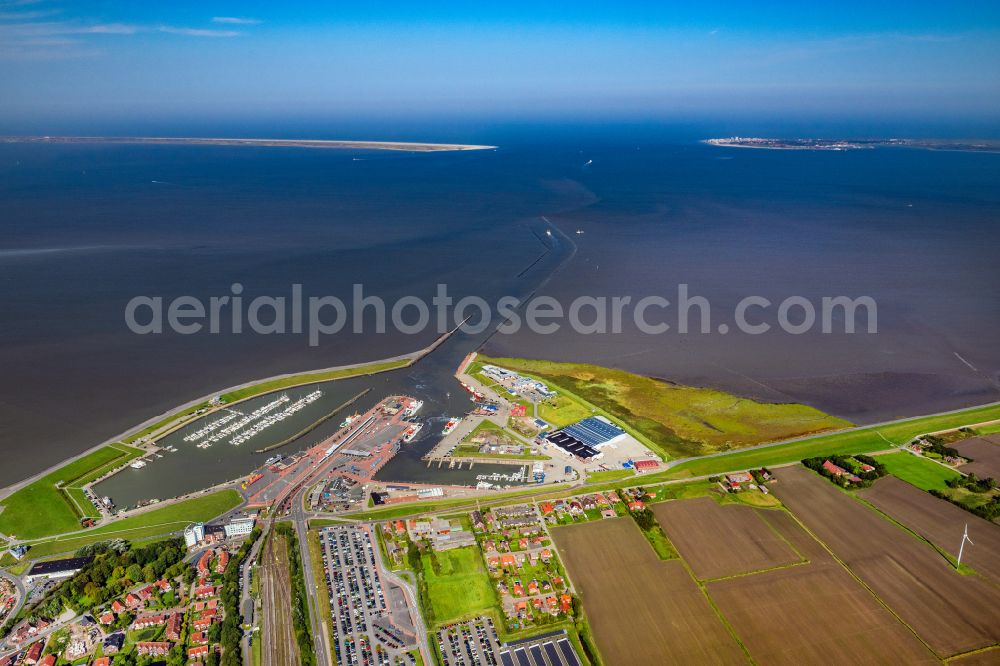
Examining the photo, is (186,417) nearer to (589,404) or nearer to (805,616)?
(589,404)

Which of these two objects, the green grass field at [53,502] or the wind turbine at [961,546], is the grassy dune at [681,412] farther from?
the green grass field at [53,502]

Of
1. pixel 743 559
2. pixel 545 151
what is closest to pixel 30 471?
pixel 743 559

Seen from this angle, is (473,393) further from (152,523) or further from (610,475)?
(152,523)

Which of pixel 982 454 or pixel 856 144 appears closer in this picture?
pixel 982 454

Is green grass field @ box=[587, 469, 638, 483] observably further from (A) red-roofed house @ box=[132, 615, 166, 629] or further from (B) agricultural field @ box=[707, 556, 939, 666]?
(A) red-roofed house @ box=[132, 615, 166, 629]

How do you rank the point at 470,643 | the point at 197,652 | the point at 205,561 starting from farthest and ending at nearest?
1. the point at 205,561
2. the point at 470,643
3. the point at 197,652

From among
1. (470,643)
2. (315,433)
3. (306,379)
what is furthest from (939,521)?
(306,379)
